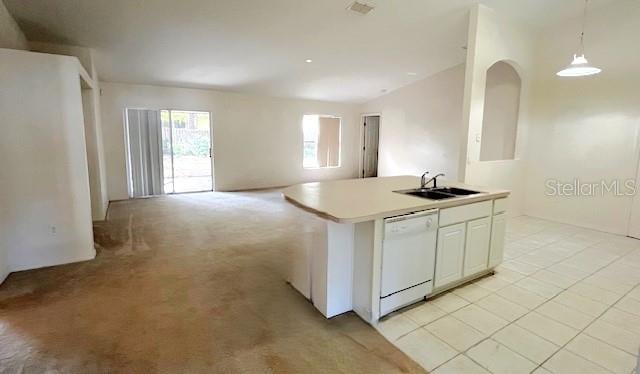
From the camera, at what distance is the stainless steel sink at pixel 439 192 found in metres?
2.89

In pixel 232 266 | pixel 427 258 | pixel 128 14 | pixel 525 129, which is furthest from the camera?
pixel 525 129

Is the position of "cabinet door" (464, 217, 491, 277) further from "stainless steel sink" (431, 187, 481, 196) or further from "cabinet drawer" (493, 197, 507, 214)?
"stainless steel sink" (431, 187, 481, 196)

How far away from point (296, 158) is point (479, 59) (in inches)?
217

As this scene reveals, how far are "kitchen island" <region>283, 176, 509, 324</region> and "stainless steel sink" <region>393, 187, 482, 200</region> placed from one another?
0.48 feet

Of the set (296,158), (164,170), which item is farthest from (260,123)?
(164,170)

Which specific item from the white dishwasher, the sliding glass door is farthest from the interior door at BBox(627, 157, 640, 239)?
the sliding glass door

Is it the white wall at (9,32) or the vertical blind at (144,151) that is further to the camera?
the vertical blind at (144,151)

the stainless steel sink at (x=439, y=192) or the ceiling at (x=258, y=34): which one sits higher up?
the ceiling at (x=258, y=34)

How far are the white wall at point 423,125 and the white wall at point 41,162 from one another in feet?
22.1

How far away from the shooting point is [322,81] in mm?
7285

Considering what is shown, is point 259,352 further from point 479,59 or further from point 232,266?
point 479,59

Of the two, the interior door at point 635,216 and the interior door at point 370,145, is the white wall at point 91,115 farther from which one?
the interior door at point 635,216

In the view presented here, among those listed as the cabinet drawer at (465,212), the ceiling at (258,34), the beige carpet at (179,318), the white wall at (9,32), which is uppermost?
the ceiling at (258,34)

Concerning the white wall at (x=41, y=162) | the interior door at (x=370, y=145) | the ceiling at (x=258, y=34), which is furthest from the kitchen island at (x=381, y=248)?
the interior door at (x=370, y=145)
